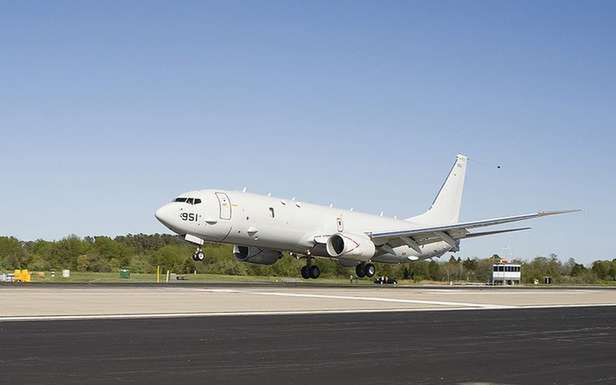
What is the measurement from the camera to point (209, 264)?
106812mm

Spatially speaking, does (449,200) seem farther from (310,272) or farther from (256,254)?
(256,254)

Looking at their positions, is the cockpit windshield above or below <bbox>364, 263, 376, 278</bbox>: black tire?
above

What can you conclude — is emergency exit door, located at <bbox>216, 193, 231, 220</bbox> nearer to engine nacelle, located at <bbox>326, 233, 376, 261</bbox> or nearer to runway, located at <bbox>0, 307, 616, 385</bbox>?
engine nacelle, located at <bbox>326, 233, 376, 261</bbox>

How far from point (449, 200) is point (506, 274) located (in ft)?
112

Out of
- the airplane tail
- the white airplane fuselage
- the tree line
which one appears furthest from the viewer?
the tree line

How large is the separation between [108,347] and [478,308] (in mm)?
20284

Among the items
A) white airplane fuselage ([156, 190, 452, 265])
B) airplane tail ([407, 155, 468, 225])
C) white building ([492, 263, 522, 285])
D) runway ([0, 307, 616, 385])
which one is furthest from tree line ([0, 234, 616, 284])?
runway ([0, 307, 616, 385])

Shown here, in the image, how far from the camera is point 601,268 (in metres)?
137

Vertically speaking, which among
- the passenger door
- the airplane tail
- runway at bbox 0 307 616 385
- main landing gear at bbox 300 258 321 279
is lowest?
runway at bbox 0 307 616 385

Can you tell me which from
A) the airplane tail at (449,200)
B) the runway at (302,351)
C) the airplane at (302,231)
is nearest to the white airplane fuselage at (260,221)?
the airplane at (302,231)

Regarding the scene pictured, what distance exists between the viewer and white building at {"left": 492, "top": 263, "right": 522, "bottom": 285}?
112375 mm

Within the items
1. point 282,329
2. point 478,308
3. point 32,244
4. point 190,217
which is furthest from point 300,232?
point 32,244

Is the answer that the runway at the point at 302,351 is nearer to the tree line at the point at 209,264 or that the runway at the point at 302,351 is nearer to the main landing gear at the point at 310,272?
the main landing gear at the point at 310,272

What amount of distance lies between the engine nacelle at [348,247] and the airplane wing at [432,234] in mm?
2058
